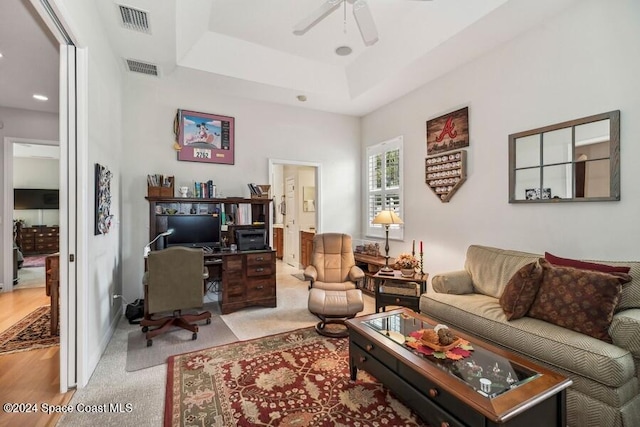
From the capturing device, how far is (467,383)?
4.65ft

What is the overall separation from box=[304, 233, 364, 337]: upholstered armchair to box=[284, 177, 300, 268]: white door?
2.78 metres

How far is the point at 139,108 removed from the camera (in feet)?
12.6

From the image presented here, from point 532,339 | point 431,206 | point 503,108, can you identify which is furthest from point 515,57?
point 532,339

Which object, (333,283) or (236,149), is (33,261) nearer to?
(236,149)

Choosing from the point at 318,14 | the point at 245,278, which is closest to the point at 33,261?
the point at 245,278

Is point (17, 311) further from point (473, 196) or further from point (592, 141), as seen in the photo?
point (592, 141)

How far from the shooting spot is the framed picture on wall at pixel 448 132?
3.50 m

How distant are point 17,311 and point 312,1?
16.7 feet

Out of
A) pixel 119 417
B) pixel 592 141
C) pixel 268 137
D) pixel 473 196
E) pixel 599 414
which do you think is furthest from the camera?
pixel 268 137

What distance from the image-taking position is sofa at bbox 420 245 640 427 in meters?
1.58

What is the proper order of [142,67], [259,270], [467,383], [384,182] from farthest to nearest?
[384,182] → [259,270] → [142,67] → [467,383]

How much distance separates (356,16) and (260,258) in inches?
112

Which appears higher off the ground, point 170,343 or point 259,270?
point 259,270

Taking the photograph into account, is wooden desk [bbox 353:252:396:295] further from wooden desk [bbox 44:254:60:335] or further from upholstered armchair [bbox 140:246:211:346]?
wooden desk [bbox 44:254:60:335]
